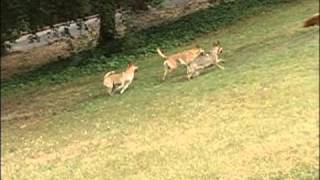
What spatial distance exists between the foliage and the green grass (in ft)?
4.68

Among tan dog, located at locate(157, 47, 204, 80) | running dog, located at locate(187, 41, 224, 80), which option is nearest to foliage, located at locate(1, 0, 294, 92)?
tan dog, located at locate(157, 47, 204, 80)

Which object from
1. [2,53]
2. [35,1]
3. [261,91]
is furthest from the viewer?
[2,53]

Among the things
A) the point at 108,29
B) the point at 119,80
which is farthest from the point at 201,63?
the point at 108,29

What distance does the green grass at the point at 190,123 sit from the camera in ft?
26.6

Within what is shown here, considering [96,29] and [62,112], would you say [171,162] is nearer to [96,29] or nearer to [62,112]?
[62,112]

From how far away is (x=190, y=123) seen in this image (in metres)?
10.5

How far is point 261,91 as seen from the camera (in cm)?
1098

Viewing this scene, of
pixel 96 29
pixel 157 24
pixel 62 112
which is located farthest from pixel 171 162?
pixel 96 29

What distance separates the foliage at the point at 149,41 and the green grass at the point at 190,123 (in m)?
1.43

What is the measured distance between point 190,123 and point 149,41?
8.97 meters

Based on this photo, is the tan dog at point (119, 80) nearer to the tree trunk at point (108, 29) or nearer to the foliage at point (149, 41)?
the tree trunk at point (108, 29)

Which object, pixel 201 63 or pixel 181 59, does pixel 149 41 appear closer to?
pixel 181 59

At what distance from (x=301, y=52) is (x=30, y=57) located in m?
12.5

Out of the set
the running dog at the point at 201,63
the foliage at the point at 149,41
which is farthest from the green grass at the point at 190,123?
the foliage at the point at 149,41
